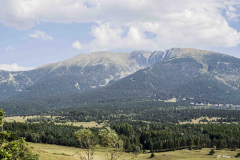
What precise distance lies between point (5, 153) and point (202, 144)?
161m

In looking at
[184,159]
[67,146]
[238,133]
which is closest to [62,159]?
[184,159]

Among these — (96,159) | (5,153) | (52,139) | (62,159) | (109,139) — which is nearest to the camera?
(5,153)

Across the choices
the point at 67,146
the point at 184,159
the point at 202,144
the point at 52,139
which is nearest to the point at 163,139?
the point at 202,144

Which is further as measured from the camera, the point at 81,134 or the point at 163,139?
the point at 163,139

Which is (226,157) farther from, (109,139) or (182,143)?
(109,139)

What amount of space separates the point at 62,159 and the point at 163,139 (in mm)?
112999

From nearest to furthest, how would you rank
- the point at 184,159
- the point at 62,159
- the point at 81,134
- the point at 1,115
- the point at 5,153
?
the point at 5,153, the point at 1,115, the point at 81,134, the point at 62,159, the point at 184,159

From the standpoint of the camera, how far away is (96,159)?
111 meters

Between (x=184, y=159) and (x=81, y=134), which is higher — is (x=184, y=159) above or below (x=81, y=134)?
below

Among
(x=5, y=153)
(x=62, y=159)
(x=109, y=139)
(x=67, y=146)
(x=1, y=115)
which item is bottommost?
(x=67, y=146)

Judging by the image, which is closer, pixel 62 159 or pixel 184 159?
pixel 62 159

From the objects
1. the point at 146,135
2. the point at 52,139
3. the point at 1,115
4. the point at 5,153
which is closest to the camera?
the point at 5,153

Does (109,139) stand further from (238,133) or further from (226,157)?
(238,133)

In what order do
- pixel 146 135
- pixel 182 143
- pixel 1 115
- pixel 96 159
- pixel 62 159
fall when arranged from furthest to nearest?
pixel 146 135, pixel 182 143, pixel 96 159, pixel 62 159, pixel 1 115
